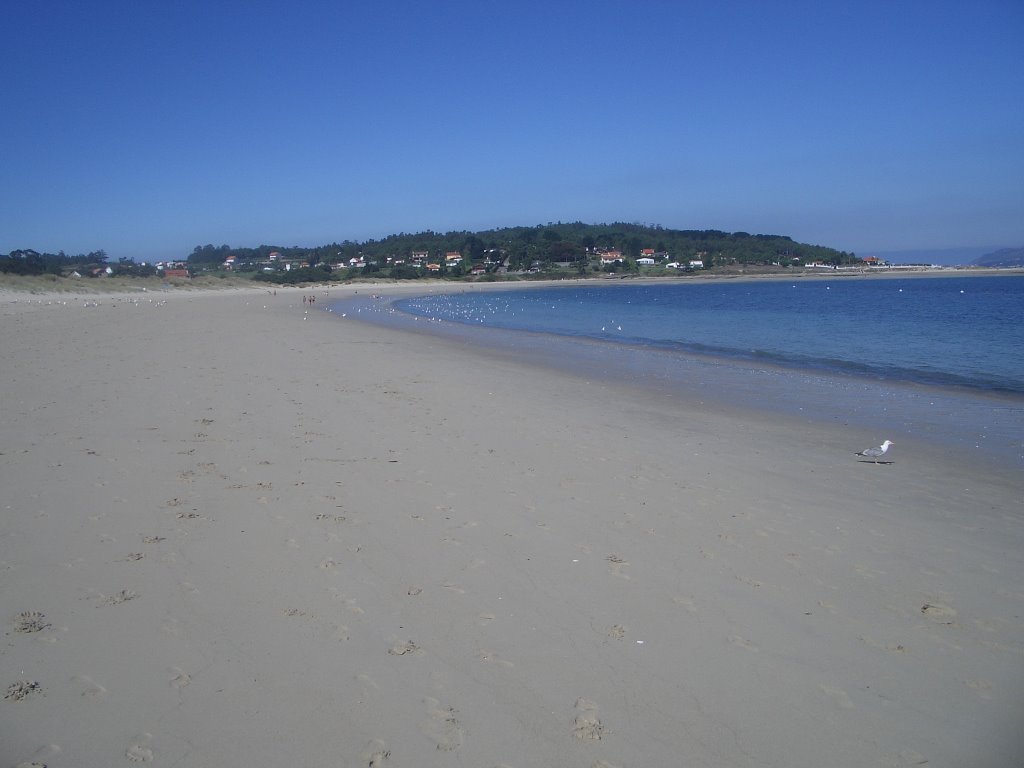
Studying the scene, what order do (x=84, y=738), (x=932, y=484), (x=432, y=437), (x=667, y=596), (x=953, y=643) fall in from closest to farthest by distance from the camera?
(x=84, y=738) < (x=953, y=643) < (x=667, y=596) < (x=932, y=484) < (x=432, y=437)

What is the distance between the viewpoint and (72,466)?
20.4 ft

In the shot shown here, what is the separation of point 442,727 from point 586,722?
660 mm

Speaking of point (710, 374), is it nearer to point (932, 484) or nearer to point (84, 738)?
point (932, 484)

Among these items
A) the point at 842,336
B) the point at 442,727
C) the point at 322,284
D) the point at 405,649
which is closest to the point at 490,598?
the point at 405,649

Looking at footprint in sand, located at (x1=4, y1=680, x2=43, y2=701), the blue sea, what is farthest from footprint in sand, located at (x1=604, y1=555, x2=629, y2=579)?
the blue sea

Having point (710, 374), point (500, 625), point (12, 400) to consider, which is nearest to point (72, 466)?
point (12, 400)

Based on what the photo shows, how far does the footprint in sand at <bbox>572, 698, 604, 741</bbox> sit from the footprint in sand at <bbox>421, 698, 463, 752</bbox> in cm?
53

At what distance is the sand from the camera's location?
9.57 ft

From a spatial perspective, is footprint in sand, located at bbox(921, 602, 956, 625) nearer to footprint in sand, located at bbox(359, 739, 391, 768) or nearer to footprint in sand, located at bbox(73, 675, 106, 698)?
footprint in sand, located at bbox(359, 739, 391, 768)

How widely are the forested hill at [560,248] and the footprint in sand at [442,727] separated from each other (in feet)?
415

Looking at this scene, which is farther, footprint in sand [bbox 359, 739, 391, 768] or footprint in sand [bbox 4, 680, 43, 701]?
footprint in sand [bbox 4, 680, 43, 701]

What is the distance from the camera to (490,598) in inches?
161

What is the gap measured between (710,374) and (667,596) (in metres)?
12.2

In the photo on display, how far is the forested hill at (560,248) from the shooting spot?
138875 millimetres
